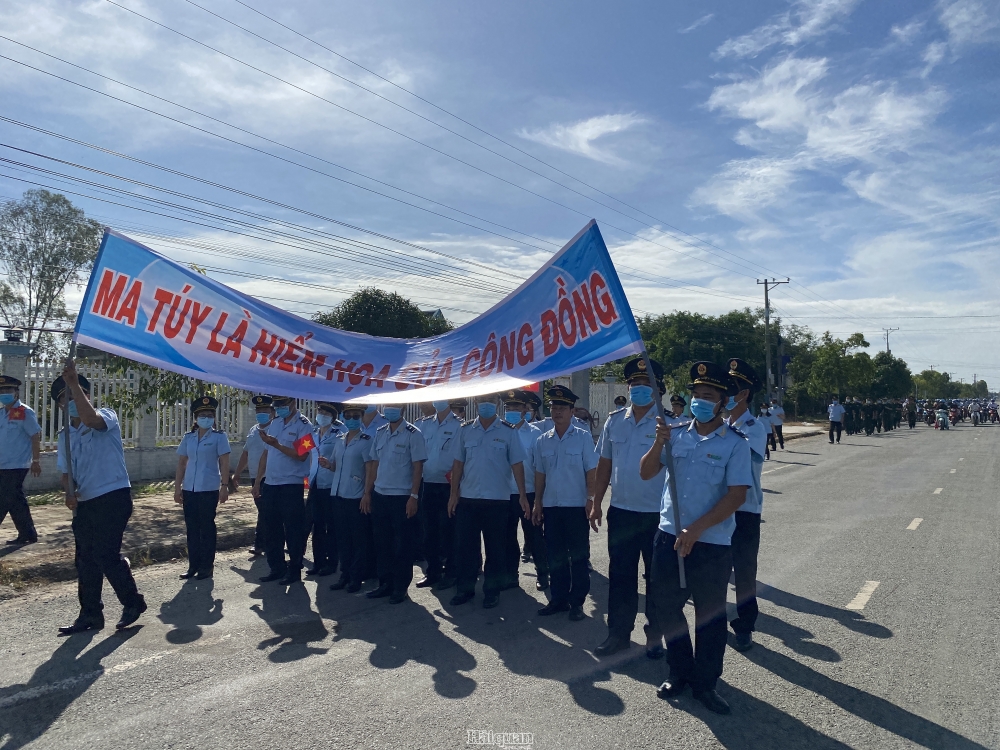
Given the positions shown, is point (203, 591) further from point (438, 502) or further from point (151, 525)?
point (151, 525)

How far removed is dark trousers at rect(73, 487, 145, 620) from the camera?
212 inches

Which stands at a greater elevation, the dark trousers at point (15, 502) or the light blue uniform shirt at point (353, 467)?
the light blue uniform shirt at point (353, 467)

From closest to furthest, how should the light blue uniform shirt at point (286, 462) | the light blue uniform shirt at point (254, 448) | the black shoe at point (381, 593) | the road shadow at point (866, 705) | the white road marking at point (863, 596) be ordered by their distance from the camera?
the road shadow at point (866, 705)
the white road marking at point (863, 596)
the black shoe at point (381, 593)
the light blue uniform shirt at point (286, 462)
the light blue uniform shirt at point (254, 448)

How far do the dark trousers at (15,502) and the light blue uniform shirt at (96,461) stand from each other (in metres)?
3.48

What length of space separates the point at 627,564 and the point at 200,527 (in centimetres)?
432

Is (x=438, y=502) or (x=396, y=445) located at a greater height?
(x=396, y=445)

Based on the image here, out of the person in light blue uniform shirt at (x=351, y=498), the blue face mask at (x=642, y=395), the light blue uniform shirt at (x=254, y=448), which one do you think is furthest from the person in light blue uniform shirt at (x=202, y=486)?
the blue face mask at (x=642, y=395)

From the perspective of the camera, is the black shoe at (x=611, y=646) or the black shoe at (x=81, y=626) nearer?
the black shoe at (x=611, y=646)

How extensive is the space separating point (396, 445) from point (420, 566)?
1.89 metres

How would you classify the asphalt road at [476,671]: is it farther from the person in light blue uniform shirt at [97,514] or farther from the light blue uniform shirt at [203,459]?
the light blue uniform shirt at [203,459]

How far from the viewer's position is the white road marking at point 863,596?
6078 mm

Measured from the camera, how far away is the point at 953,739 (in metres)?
3.73

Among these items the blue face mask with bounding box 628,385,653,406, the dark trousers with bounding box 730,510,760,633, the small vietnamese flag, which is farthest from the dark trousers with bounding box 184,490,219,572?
the dark trousers with bounding box 730,510,760,633

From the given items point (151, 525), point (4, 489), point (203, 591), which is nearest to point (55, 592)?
point (203, 591)
